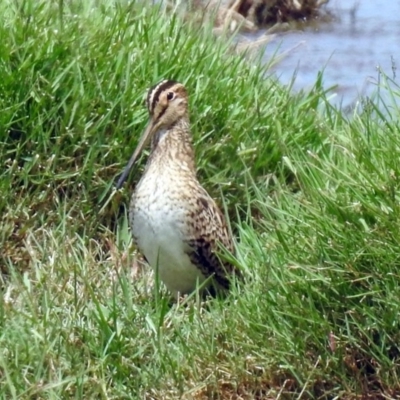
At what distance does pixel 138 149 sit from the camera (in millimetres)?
5789

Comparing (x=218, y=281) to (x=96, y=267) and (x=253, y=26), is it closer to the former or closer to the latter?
(x=96, y=267)

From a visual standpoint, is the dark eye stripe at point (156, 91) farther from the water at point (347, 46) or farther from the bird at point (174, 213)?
the water at point (347, 46)

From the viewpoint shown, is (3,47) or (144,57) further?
(144,57)

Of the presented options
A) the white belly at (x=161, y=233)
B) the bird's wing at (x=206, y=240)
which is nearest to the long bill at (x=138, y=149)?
the white belly at (x=161, y=233)

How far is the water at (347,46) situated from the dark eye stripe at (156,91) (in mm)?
2357

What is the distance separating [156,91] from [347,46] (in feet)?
13.8

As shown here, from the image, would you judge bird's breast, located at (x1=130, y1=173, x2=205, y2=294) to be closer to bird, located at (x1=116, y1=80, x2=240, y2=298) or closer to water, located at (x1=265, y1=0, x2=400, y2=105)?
bird, located at (x1=116, y1=80, x2=240, y2=298)

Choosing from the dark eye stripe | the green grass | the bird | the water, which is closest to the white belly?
the bird

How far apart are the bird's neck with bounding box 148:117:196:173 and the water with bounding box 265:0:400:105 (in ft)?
7.28

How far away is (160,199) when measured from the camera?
564 cm

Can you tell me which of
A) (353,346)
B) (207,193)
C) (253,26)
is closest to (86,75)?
(207,193)

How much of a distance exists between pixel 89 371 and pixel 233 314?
1.84ft

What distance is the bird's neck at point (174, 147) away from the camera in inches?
228

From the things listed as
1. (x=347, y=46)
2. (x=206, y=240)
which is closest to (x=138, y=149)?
(x=206, y=240)
